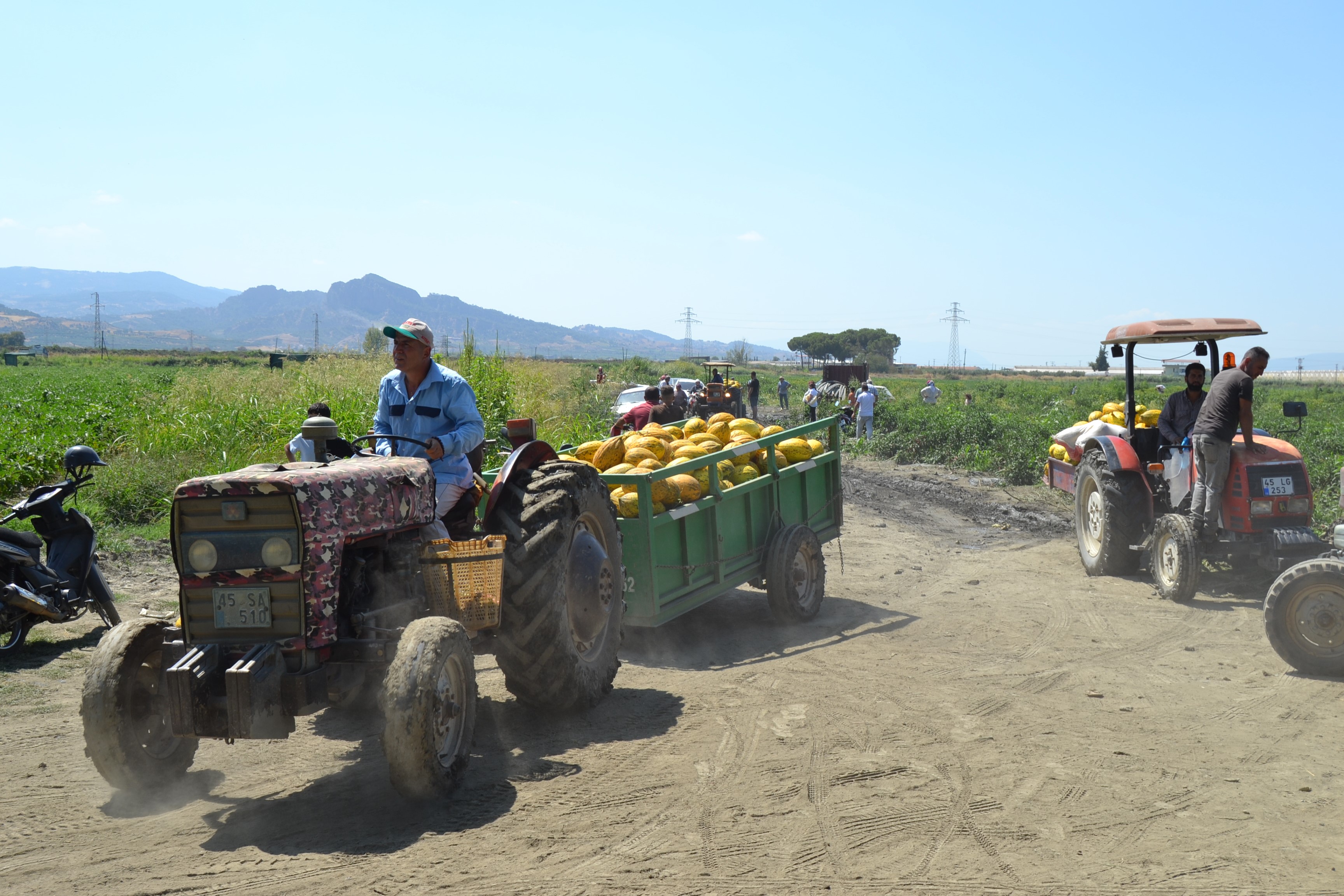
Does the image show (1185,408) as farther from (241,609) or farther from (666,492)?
(241,609)

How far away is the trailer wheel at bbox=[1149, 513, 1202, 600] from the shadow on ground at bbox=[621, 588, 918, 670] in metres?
2.38

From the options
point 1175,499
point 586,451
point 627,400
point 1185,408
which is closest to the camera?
point 586,451

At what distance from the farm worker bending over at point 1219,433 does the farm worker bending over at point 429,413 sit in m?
6.00

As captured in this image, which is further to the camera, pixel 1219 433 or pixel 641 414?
pixel 641 414

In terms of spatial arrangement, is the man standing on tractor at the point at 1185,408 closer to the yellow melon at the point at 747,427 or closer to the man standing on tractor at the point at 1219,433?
the man standing on tractor at the point at 1219,433

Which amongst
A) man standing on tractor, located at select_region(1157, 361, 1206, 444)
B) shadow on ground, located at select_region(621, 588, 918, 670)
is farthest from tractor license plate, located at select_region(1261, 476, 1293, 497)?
shadow on ground, located at select_region(621, 588, 918, 670)

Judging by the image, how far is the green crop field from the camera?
Result: 1195 cm

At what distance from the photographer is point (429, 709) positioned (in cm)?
397

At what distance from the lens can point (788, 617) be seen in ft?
25.7

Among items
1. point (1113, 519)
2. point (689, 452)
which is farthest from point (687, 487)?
point (1113, 519)

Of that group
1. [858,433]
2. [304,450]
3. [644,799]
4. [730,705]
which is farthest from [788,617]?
[858,433]

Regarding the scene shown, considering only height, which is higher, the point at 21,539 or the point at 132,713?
the point at 21,539

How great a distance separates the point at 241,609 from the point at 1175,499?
824 cm

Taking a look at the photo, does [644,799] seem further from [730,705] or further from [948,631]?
[948,631]
